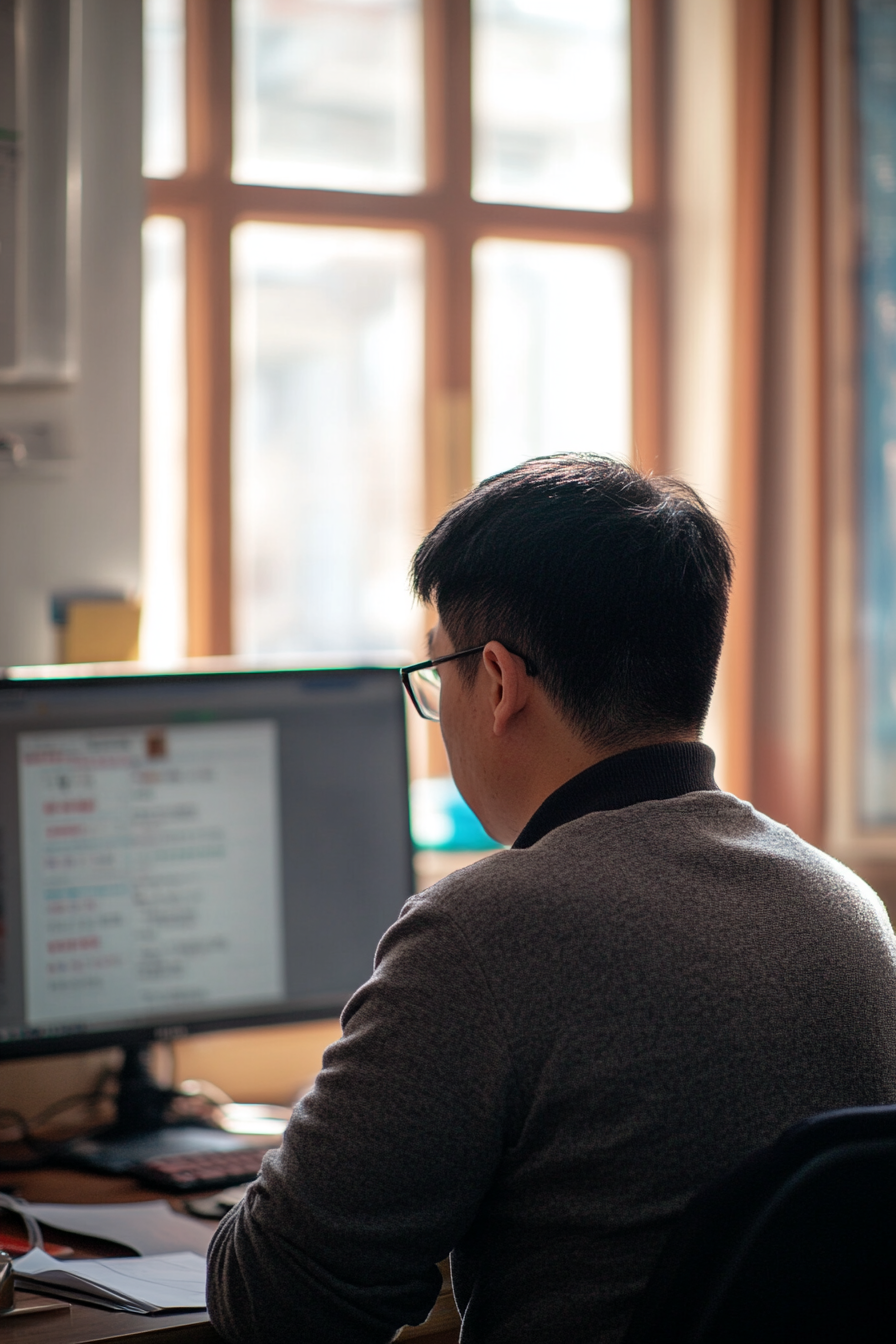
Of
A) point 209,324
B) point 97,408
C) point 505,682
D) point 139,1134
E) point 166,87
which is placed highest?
point 166,87

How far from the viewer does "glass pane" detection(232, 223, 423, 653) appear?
2.32m

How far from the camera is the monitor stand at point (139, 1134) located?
1384mm

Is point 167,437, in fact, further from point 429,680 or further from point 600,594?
point 600,594

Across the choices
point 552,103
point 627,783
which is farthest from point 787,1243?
point 552,103

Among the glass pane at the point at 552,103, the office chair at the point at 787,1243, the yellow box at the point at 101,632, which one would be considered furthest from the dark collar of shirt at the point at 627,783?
the glass pane at the point at 552,103

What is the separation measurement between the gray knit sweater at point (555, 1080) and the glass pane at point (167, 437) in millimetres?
1405

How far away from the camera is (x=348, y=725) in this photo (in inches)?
60.9

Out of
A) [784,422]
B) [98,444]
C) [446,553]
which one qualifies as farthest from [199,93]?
[446,553]

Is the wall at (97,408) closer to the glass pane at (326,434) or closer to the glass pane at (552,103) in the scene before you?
the glass pane at (326,434)

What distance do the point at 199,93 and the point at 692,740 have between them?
5.58 ft

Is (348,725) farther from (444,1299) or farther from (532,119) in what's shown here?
(532,119)

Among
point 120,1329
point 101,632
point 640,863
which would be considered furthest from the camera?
point 101,632

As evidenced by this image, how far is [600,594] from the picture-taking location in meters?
0.90

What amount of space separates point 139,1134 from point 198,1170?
0.58 ft
